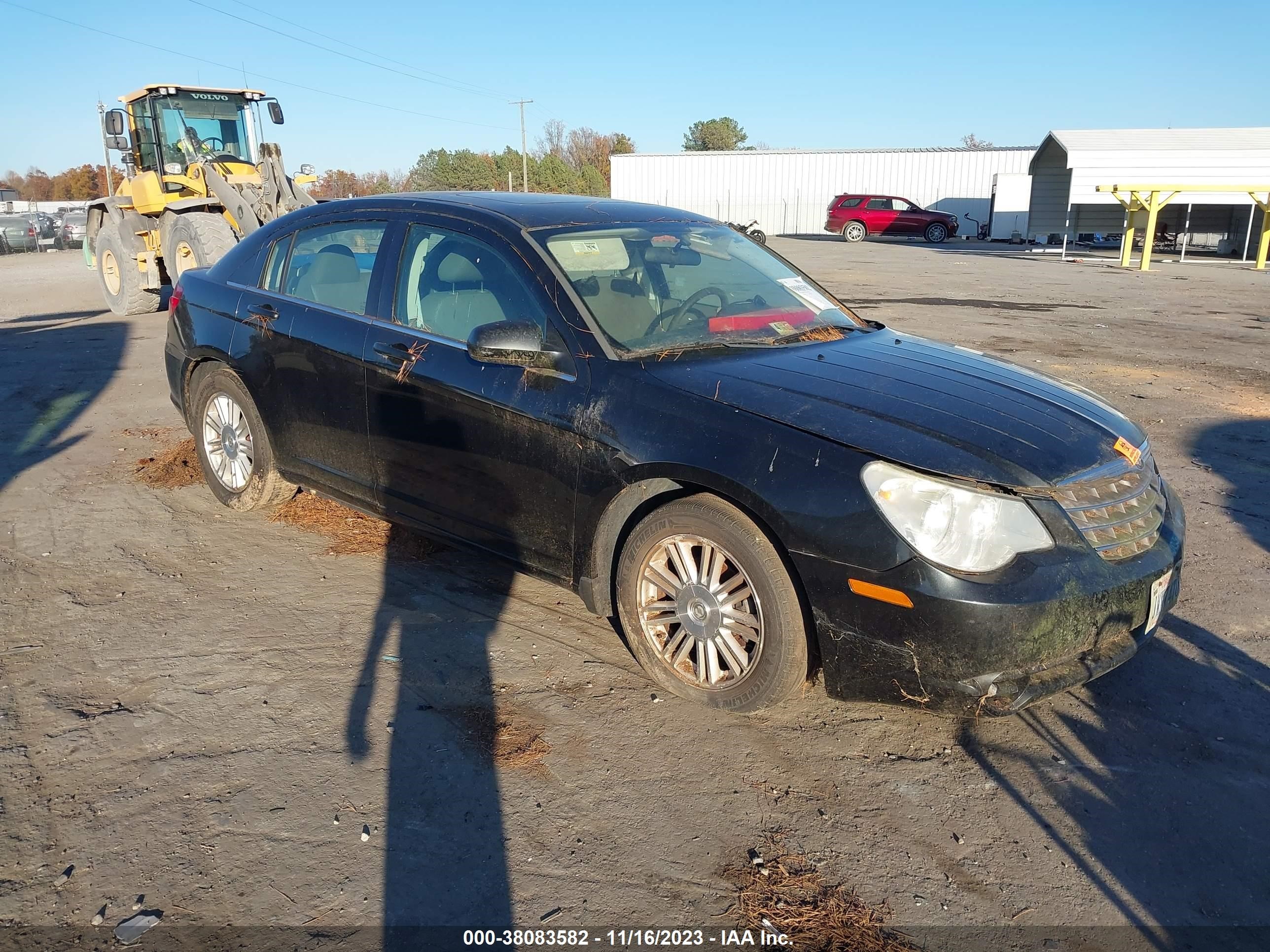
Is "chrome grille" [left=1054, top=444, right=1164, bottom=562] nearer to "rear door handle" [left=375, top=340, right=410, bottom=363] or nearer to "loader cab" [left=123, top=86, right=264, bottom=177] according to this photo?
"rear door handle" [left=375, top=340, right=410, bottom=363]

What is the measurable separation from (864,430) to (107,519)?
4.34 meters

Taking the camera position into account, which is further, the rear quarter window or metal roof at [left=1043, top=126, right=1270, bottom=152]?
metal roof at [left=1043, top=126, right=1270, bottom=152]

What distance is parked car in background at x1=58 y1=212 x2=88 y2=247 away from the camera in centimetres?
3753

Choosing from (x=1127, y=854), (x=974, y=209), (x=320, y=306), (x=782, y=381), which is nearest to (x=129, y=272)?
(x=320, y=306)

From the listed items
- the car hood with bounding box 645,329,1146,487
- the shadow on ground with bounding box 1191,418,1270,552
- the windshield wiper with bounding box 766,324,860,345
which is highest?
the windshield wiper with bounding box 766,324,860,345

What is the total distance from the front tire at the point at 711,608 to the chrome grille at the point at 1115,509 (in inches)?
36.9

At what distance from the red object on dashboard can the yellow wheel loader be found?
1047cm

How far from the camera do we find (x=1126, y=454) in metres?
3.40

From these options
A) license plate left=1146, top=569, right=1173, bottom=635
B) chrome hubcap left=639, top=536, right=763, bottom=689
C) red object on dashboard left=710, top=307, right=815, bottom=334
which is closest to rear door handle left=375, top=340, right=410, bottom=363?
red object on dashboard left=710, top=307, right=815, bottom=334

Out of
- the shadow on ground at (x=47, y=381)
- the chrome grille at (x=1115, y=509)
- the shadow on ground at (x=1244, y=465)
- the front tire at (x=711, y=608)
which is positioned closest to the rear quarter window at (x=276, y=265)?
the shadow on ground at (x=47, y=381)

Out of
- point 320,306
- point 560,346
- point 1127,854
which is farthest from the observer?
point 320,306

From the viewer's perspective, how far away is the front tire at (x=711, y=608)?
314cm

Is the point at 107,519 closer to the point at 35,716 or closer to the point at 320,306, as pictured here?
the point at 320,306

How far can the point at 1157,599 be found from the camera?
320 cm
